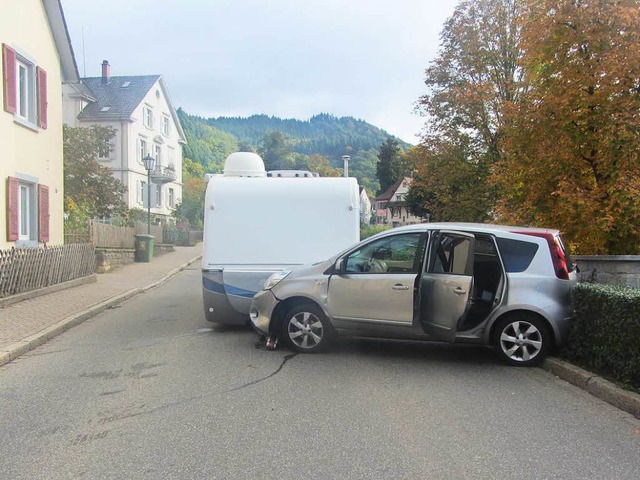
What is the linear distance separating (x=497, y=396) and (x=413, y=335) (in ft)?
5.19

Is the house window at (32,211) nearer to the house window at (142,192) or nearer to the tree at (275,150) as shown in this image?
the house window at (142,192)

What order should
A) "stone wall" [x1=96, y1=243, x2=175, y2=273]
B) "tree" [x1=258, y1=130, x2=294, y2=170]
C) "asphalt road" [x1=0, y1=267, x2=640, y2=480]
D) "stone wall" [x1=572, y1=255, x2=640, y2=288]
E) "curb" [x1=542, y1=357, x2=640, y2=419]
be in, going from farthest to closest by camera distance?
1. "tree" [x1=258, y1=130, x2=294, y2=170]
2. "stone wall" [x1=96, y1=243, x2=175, y2=273]
3. "stone wall" [x1=572, y1=255, x2=640, y2=288]
4. "curb" [x1=542, y1=357, x2=640, y2=419]
5. "asphalt road" [x1=0, y1=267, x2=640, y2=480]

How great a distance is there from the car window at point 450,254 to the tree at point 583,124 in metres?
1.97

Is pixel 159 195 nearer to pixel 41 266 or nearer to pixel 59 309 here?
pixel 41 266

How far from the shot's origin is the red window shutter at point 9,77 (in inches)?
525

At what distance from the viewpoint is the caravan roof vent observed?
35.4ft

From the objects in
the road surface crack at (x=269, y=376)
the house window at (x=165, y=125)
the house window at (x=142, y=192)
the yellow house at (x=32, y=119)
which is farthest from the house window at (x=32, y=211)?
the house window at (x=165, y=125)

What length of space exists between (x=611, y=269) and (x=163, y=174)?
4583cm

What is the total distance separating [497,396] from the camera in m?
5.68

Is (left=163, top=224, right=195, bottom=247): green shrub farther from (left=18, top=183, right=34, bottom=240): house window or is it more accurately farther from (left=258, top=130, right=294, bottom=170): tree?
(left=258, top=130, right=294, bottom=170): tree

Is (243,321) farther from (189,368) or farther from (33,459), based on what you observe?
(33,459)

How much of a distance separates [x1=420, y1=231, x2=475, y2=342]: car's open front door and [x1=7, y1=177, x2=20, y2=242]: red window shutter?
36.1 ft

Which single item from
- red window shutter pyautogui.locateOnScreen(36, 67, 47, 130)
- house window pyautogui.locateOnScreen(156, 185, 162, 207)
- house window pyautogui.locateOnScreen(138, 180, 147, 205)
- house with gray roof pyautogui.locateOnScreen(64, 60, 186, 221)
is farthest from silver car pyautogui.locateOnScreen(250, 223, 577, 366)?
house window pyautogui.locateOnScreen(156, 185, 162, 207)

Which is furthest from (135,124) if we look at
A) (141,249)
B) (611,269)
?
(611,269)
